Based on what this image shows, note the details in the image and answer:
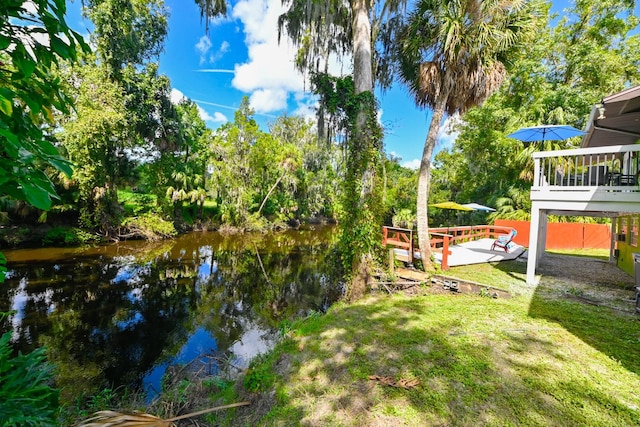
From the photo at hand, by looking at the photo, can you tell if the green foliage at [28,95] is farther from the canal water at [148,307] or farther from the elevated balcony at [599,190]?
the elevated balcony at [599,190]

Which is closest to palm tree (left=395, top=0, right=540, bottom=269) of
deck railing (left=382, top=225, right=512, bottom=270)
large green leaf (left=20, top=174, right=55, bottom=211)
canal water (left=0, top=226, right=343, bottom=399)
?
deck railing (left=382, top=225, right=512, bottom=270)

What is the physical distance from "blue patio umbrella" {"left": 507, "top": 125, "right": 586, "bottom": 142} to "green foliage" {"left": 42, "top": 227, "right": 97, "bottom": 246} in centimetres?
1995

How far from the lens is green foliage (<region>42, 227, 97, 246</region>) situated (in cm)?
1431

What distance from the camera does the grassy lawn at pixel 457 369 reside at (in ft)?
9.66

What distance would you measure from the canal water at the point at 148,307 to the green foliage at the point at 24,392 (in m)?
0.34

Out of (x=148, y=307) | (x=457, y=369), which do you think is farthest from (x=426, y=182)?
(x=148, y=307)

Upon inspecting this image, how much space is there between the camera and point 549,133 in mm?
7941

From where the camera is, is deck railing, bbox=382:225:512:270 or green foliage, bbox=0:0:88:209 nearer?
green foliage, bbox=0:0:88:209

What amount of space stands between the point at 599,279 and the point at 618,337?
13.8 feet

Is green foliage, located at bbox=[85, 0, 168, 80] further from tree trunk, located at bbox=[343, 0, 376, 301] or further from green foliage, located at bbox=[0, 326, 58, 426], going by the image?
green foliage, located at bbox=[0, 326, 58, 426]

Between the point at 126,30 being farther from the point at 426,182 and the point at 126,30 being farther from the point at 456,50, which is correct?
the point at 426,182

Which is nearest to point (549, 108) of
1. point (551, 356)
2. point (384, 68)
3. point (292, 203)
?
point (384, 68)

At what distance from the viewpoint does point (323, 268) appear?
476 inches

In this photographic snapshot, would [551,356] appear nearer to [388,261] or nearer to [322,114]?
[388,261]
